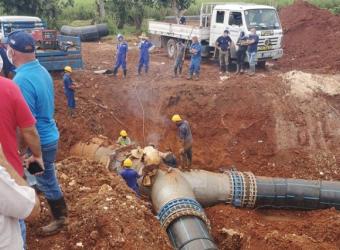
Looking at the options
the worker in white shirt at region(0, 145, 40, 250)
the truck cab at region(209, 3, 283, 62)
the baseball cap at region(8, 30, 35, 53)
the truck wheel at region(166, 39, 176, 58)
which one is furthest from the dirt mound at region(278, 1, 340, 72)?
the worker in white shirt at region(0, 145, 40, 250)

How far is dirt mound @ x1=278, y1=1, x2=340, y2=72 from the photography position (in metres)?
18.0

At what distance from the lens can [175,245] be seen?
7129 millimetres

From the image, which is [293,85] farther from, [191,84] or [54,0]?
[54,0]

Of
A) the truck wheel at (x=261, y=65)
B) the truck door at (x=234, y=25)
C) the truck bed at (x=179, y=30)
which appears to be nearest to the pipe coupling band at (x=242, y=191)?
the truck door at (x=234, y=25)

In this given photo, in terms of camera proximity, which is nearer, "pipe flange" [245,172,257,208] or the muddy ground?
"pipe flange" [245,172,257,208]

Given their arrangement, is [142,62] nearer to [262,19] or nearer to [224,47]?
[224,47]

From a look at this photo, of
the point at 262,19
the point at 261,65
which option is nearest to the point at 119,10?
the point at 261,65

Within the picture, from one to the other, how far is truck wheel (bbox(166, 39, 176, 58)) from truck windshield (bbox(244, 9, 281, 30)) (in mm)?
4162

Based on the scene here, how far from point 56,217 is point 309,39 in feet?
62.8

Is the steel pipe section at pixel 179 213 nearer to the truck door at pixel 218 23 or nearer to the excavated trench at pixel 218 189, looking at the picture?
the excavated trench at pixel 218 189

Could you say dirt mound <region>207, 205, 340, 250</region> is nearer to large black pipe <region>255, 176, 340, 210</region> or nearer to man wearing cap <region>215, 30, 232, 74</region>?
large black pipe <region>255, 176, 340, 210</region>

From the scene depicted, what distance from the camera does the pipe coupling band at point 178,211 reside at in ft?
24.3

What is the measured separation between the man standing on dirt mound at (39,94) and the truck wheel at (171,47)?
596 inches

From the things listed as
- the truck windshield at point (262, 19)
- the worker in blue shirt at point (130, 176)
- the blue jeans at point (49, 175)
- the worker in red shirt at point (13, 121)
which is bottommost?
the worker in blue shirt at point (130, 176)
